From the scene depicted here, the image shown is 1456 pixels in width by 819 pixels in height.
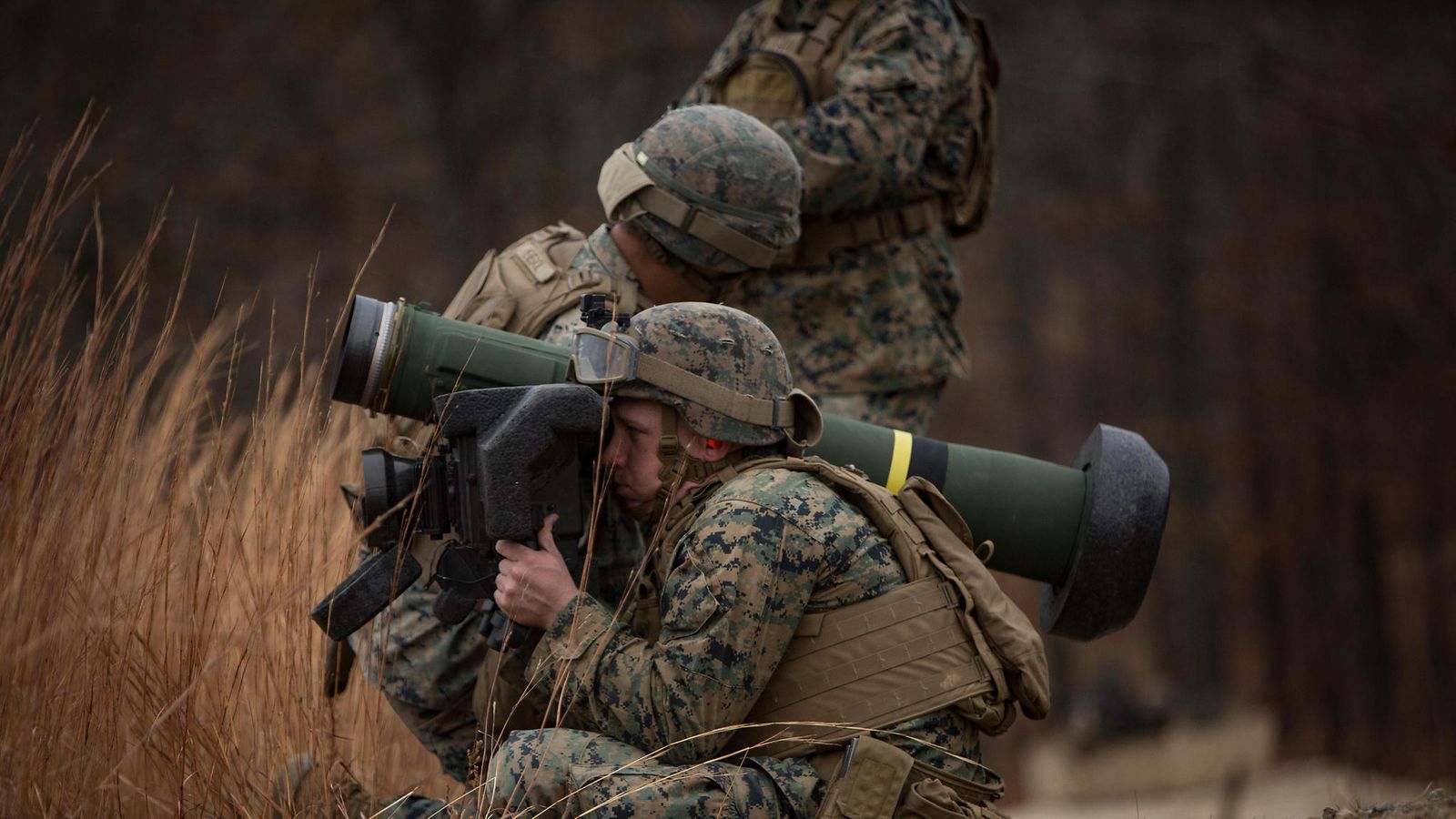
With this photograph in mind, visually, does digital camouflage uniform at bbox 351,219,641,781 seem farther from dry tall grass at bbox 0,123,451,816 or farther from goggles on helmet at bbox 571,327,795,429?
goggles on helmet at bbox 571,327,795,429

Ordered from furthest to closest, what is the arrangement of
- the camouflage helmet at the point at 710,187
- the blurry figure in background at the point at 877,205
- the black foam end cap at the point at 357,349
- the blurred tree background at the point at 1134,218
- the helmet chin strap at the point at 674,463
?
the blurred tree background at the point at 1134,218 → the blurry figure in background at the point at 877,205 → the camouflage helmet at the point at 710,187 → the black foam end cap at the point at 357,349 → the helmet chin strap at the point at 674,463

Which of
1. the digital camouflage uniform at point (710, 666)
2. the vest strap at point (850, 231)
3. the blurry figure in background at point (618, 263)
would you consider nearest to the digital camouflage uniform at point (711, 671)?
the digital camouflage uniform at point (710, 666)

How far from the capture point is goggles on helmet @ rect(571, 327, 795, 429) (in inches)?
107

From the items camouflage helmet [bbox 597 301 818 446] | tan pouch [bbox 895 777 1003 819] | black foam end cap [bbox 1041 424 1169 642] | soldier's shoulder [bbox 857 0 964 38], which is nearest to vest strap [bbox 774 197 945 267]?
soldier's shoulder [bbox 857 0 964 38]

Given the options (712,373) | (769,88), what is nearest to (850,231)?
(769,88)

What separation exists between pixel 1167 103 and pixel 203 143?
8586 millimetres

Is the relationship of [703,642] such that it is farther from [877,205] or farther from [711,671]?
[877,205]

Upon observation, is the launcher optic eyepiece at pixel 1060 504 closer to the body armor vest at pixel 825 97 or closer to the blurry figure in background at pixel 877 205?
the blurry figure in background at pixel 877 205

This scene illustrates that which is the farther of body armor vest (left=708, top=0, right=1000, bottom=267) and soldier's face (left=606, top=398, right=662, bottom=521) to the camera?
body armor vest (left=708, top=0, right=1000, bottom=267)

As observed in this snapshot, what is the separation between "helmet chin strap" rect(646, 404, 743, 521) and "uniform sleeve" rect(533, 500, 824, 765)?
0.53 feet

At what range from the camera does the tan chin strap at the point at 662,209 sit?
11.4 ft

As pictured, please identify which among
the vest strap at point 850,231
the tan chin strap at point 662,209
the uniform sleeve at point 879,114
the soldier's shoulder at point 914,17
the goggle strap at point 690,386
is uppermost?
the soldier's shoulder at point 914,17

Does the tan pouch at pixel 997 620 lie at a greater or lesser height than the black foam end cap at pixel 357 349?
lesser

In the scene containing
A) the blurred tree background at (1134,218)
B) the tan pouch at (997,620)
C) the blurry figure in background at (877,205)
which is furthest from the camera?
the blurred tree background at (1134,218)
